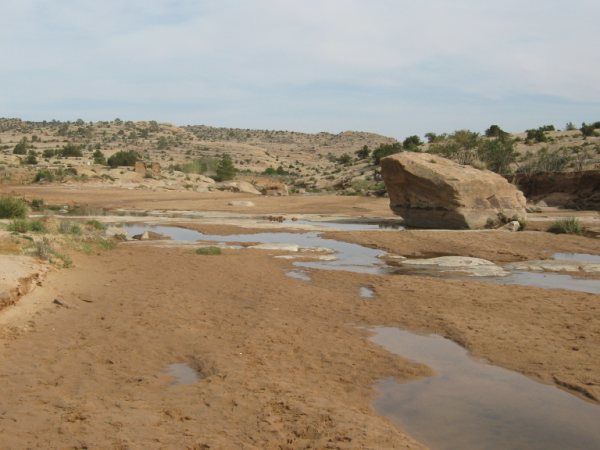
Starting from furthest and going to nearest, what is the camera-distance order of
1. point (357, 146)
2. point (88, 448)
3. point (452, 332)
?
point (357, 146) → point (452, 332) → point (88, 448)

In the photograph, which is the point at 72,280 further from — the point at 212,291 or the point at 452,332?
the point at 452,332

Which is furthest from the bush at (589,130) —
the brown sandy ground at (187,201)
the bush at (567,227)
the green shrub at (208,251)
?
the green shrub at (208,251)

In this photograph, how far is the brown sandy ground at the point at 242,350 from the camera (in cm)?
565

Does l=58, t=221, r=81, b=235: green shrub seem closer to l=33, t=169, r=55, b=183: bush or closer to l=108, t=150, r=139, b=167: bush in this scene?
l=33, t=169, r=55, b=183: bush

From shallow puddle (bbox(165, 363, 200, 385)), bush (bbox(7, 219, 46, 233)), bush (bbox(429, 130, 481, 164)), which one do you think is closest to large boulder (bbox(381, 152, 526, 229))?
bush (bbox(7, 219, 46, 233))

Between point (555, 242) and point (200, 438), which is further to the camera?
point (555, 242)

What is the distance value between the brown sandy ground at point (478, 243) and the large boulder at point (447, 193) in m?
1.81

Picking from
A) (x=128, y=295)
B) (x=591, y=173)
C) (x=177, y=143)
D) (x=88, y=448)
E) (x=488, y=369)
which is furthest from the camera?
(x=177, y=143)

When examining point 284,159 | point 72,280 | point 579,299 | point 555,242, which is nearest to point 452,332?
point 579,299

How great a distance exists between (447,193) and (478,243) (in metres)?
5.09

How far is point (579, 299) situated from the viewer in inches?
463

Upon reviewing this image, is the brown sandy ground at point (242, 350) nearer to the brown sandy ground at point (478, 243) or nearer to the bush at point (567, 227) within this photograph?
the brown sandy ground at point (478, 243)

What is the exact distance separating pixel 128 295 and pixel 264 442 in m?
6.93

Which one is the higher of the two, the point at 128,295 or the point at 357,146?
the point at 357,146
